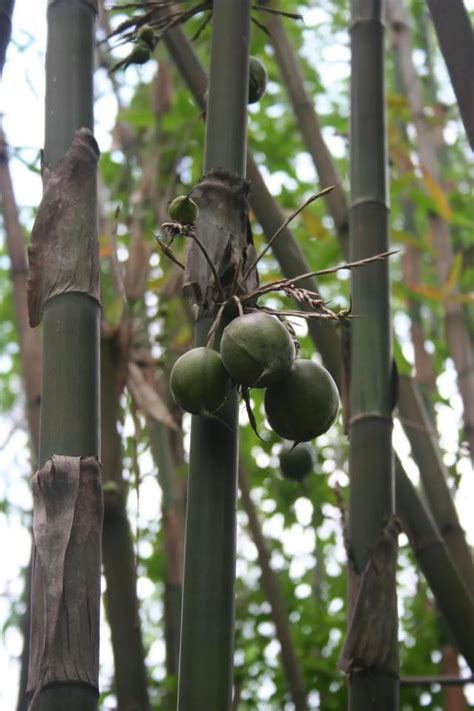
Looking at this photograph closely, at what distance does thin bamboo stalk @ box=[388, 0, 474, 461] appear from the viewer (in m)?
3.90

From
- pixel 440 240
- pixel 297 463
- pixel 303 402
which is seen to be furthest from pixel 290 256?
pixel 440 240

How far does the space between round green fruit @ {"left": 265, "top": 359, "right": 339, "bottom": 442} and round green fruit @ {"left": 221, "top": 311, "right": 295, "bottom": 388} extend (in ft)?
0.12

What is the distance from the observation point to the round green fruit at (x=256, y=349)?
157 cm

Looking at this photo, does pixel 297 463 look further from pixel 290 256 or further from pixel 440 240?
pixel 440 240

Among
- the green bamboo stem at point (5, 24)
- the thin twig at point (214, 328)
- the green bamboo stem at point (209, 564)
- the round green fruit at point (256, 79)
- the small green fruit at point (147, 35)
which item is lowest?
the green bamboo stem at point (209, 564)

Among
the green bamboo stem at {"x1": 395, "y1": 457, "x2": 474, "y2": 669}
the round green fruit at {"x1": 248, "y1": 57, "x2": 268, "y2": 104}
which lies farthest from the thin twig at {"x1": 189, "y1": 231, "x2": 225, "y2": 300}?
the green bamboo stem at {"x1": 395, "y1": 457, "x2": 474, "y2": 669}

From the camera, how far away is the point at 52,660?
151 cm

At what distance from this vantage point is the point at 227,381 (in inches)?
65.9

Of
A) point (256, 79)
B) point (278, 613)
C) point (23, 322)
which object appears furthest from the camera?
point (278, 613)

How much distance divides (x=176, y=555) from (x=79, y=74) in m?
2.01

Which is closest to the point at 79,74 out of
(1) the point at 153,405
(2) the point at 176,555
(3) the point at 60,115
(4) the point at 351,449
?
(3) the point at 60,115

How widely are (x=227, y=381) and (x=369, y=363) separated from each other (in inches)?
27.5

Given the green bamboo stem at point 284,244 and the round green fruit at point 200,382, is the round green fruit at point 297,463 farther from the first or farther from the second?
the round green fruit at point 200,382

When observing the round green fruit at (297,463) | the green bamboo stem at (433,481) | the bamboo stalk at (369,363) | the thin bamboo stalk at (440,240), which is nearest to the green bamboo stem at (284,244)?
the green bamboo stem at (433,481)
